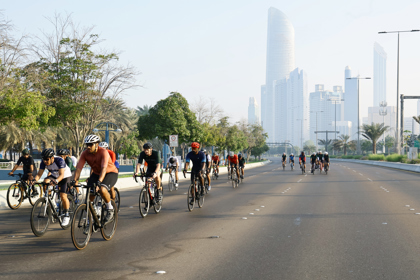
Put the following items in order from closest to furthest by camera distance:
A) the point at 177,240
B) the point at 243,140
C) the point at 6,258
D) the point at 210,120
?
1. the point at 6,258
2. the point at 177,240
3. the point at 210,120
4. the point at 243,140

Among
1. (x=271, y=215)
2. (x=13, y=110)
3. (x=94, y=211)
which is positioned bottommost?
(x=271, y=215)

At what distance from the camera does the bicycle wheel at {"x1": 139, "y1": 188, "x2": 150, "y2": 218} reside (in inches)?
413

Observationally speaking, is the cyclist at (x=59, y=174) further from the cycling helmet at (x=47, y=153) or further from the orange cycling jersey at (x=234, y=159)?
the orange cycling jersey at (x=234, y=159)

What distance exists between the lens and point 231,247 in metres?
7.09

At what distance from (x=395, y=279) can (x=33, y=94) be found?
15838 mm

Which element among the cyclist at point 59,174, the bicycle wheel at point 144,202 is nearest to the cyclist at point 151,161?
the bicycle wheel at point 144,202

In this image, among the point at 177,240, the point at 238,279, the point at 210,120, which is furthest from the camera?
the point at 210,120

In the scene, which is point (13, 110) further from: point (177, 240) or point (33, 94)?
point (177, 240)

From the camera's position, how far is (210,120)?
190 feet

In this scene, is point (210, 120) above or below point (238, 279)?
above

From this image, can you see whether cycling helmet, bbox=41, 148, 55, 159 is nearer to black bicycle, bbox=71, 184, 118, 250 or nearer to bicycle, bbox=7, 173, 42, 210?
black bicycle, bbox=71, 184, 118, 250

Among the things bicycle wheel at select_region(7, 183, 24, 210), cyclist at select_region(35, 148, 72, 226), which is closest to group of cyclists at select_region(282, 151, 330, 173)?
bicycle wheel at select_region(7, 183, 24, 210)

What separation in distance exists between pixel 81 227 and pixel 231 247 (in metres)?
2.46

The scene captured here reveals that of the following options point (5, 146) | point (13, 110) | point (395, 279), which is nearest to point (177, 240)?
point (395, 279)
